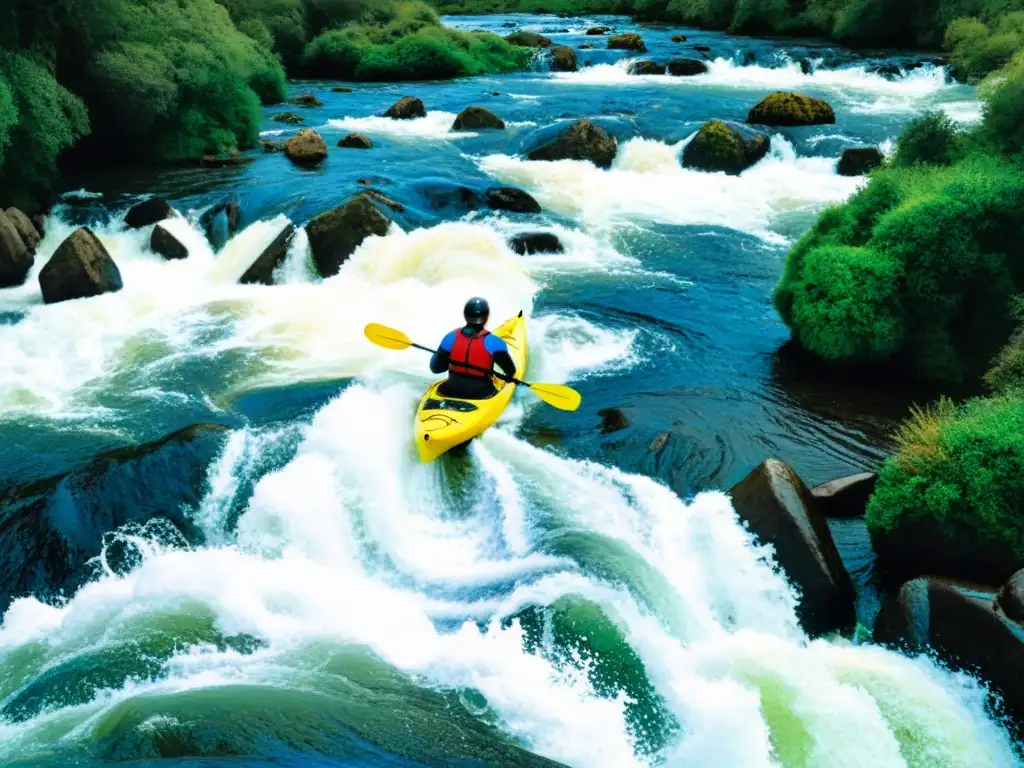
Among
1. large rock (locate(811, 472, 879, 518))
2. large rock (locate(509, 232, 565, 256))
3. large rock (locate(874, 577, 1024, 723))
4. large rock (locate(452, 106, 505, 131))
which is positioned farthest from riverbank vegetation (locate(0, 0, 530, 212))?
large rock (locate(874, 577, 1024, 723))

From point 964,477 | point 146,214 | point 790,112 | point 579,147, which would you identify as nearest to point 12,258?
point 146,214

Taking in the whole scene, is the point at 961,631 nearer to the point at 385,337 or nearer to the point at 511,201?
the point at 385,337

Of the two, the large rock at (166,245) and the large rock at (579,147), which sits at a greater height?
the large rock at (579,147)

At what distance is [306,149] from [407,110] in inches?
194

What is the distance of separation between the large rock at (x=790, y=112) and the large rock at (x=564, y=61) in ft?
35.5

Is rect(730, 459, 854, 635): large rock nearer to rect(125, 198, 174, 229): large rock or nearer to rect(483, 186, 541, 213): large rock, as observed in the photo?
rect(483, 186, 541, 213): large rock

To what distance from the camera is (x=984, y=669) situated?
4695 mm

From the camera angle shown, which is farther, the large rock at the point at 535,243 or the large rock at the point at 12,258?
the large rock at the point at 535,243

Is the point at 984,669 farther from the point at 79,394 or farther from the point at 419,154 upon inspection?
the point at 419,154

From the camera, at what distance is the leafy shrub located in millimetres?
9805

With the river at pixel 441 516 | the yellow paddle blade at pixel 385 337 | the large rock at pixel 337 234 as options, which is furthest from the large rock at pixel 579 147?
the yellow paddle blade at pixel 385 337

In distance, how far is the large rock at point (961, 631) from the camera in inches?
180

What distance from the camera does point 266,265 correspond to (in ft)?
37.9

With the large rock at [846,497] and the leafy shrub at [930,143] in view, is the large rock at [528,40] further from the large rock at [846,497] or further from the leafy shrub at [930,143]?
the large rock at [846,497]
